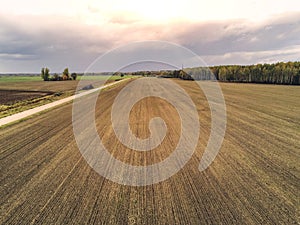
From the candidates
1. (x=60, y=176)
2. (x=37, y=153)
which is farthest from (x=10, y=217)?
(x=37, y=153)

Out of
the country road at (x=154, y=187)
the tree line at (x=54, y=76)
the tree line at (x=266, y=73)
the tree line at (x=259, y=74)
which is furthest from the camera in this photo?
the tree line at (x=54, y=76)

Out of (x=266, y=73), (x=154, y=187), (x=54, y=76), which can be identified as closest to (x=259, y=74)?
(x=266, y=73)

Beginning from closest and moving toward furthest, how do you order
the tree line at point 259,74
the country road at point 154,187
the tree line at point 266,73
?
the country road at point 154,187
the tree line at point 266,73
the tree line at point 259,74

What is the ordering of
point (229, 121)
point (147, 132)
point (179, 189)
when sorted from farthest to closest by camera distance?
point (229, 121), point (147, 132), point (179, 189)

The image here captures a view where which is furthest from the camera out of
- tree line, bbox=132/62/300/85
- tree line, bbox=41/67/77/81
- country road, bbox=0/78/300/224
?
tree line, bbox=41/67/77/81

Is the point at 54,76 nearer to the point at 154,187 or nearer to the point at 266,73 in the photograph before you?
the point at 266,73

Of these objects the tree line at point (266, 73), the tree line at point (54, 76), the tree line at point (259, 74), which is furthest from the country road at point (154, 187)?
the tree line at point (54, 76)

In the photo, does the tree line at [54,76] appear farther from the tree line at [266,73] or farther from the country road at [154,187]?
the country road at [154,187]

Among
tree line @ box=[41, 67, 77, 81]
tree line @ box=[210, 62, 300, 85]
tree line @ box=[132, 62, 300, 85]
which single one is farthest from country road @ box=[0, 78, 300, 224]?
tree line @ box=[41, 67, 77, 81]

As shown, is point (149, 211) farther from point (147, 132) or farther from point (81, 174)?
point (147, 132)

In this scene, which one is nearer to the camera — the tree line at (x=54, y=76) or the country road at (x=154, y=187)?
the country road at (x=154, y=187)

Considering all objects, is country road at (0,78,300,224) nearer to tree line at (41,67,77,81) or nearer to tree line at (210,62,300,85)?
tree line at (210,62,300,85)
